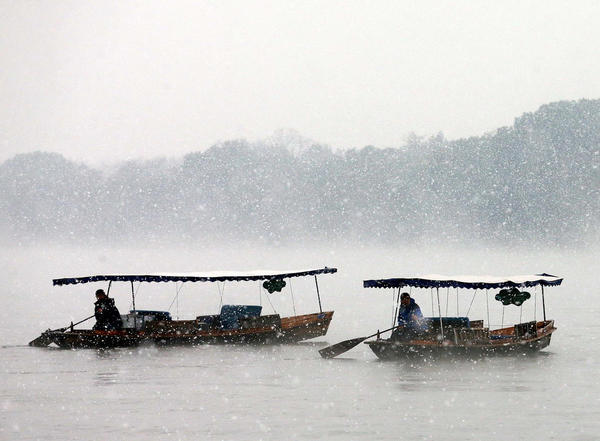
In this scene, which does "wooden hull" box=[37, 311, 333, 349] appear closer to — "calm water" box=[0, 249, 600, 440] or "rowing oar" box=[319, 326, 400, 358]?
"calm water" box=[0, 249, 600, 440]

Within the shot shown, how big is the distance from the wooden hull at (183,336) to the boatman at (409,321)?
7.12m

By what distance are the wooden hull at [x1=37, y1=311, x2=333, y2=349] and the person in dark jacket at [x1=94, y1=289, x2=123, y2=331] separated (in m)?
0.26

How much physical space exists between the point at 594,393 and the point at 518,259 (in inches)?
4093

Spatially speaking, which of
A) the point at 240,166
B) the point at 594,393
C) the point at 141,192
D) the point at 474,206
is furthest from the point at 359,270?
the point at 594,393

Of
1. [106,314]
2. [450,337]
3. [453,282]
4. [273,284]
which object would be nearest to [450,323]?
[450,337]

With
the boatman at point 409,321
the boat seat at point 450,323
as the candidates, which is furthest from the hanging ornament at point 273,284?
the boat seat at point 450,323

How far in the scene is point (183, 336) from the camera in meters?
37.7

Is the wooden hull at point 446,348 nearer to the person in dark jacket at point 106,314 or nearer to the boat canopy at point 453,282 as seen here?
the boat canopy at point 453,282

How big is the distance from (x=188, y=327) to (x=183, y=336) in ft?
1.73

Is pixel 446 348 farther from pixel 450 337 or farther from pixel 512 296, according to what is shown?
pixel 512 296

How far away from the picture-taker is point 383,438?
68.4 feet

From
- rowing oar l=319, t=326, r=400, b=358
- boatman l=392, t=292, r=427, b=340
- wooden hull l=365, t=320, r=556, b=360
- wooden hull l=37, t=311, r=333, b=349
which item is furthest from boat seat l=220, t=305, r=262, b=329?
boatman l=392, t=292, r=427, b=340

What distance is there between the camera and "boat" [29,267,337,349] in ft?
121

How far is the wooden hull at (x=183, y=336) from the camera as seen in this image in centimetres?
3688
